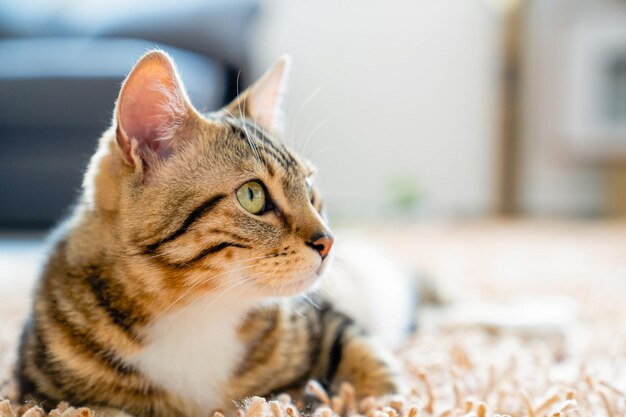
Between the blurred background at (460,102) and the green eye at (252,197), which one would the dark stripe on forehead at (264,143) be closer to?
the green eye at (252,197)

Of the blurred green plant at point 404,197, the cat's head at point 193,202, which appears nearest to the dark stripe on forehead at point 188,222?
the cat's head at point 193,202

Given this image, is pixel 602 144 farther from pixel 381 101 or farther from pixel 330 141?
pixel 330 141

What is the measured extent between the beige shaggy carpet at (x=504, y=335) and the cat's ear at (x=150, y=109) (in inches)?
11.9

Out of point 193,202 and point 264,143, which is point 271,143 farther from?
point 193,202

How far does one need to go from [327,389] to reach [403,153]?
3.01m

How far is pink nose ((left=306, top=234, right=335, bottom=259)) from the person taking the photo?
74 centimetres

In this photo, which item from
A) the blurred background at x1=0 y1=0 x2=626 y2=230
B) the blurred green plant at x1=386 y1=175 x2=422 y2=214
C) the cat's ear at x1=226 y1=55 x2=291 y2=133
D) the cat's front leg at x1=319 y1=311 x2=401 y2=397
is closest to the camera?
the cat's front leg at x1=319 y1=311 x2=401 y2=397

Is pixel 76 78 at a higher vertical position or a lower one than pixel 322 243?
higher

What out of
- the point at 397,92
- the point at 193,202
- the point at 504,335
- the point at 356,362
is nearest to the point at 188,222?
the point at 193,202

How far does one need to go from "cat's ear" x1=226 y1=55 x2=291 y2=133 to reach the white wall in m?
2.68

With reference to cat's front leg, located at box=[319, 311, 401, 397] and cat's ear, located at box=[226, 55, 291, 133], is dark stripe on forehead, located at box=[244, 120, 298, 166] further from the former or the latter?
cat's front leg, located at box=[319, 311, 401, 397]

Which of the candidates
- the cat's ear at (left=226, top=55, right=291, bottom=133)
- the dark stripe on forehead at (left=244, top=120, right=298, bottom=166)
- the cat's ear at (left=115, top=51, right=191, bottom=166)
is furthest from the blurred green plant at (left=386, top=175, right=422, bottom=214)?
the cat's ear at (left=115, top=51, right=191, bottom=166)

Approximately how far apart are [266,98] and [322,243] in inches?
13.0

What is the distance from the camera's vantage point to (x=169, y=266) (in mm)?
722
